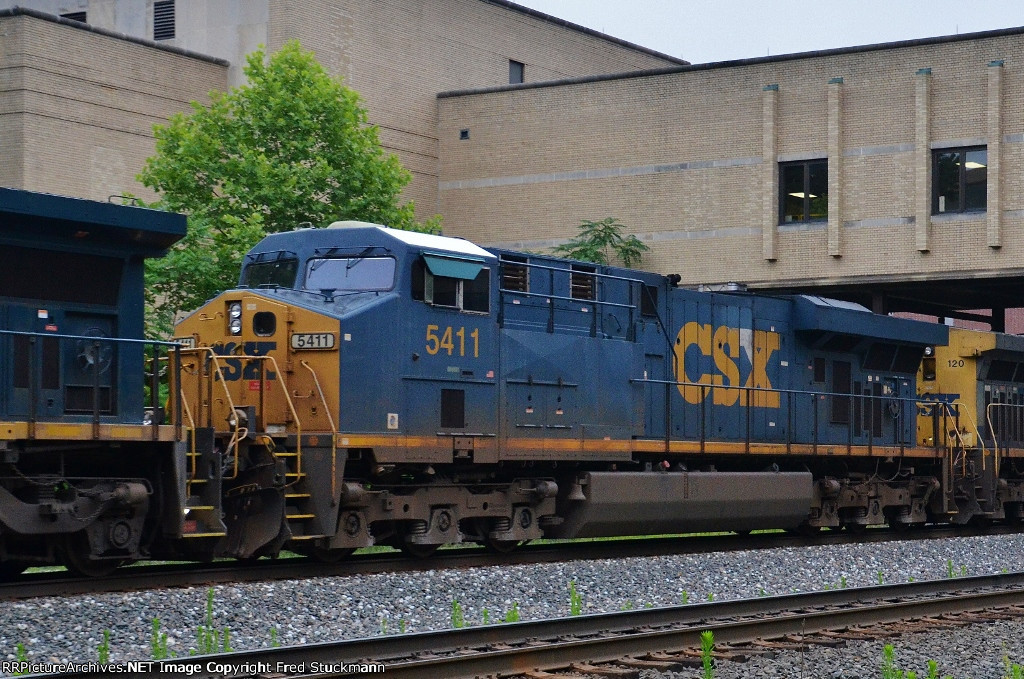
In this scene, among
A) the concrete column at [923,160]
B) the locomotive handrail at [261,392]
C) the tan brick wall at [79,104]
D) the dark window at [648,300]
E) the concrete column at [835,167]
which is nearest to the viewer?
the locomotive handrail at [261,392]

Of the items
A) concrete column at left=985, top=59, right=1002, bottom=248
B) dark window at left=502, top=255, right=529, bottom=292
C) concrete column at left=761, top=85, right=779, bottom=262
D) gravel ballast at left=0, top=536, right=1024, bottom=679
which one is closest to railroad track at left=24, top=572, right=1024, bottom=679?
gravel ballast at left=0, top=536, right=1024, bottom=679

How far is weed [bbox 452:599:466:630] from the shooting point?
1017 centimetres

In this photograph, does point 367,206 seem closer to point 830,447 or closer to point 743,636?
point 830,447

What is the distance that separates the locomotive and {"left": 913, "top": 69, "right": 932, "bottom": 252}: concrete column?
8962mm

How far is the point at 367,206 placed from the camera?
24.5 metres

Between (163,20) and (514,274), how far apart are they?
78.1 ft

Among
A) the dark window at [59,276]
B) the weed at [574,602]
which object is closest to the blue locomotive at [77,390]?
the dark window at [59,276]

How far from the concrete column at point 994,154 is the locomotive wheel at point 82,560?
77.1 feet

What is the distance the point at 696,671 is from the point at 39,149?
24.9 meters

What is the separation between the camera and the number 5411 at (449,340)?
46.5 feet

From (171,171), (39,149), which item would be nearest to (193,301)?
(171,171)

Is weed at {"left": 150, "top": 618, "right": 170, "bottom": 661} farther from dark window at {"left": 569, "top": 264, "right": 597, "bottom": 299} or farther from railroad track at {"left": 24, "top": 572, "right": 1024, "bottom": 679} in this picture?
dark window at {"left": 569, "top": 264, "right": 597, "bottom": 299}

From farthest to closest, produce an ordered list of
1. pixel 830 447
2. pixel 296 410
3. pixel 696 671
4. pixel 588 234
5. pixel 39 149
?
pixel 588 234 → pixel 39 149 → pixel 830 447 → pixel 296 410 → pixel 696 671

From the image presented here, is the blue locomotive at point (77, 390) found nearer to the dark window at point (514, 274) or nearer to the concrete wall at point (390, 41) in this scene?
the dark window at point (514, 274)
